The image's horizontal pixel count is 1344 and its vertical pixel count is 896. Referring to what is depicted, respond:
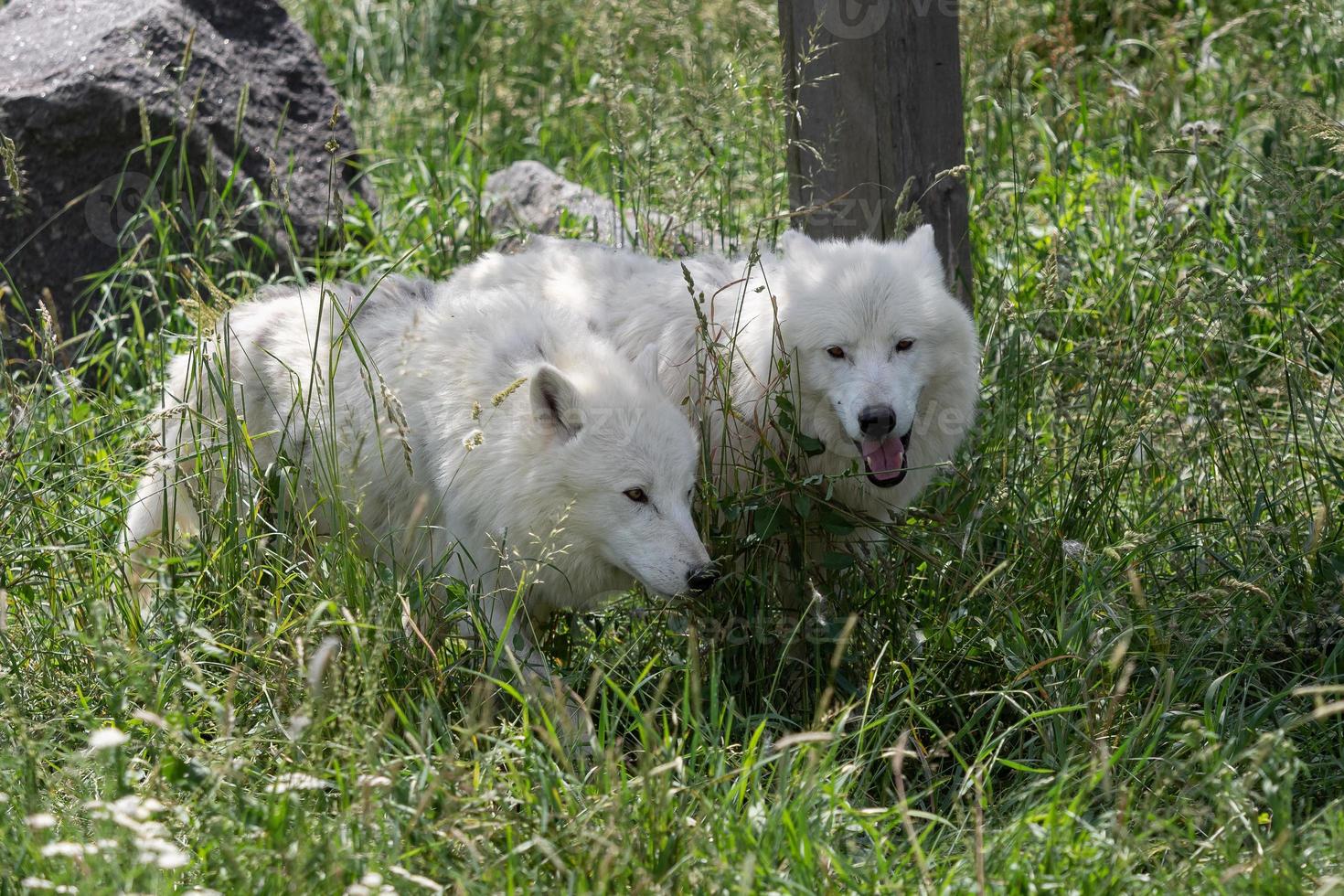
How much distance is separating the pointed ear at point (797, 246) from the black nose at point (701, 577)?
1096 mm

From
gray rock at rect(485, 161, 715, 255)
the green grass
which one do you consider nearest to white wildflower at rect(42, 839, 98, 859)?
the green grass

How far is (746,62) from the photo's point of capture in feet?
13.8

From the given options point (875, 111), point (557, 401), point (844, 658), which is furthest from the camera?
point (875, 111)

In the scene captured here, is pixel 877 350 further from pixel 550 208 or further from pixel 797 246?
pixel 550 208

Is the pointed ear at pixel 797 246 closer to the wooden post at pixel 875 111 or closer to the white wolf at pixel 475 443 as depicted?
the wooden post at pixel 875 111

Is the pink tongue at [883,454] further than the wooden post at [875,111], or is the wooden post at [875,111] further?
the wooden post at [875,111]

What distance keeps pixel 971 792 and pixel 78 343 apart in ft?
13.7

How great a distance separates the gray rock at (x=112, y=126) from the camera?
5.52m

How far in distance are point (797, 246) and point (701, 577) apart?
118cm

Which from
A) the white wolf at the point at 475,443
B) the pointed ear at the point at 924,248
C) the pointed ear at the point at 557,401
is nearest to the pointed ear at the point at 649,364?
the white wolf at the point at 475,443

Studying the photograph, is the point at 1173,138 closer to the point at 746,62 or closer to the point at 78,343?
the point at 746,62

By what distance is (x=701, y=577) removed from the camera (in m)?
3.22

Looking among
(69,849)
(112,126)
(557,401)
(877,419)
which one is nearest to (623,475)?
(557,401)

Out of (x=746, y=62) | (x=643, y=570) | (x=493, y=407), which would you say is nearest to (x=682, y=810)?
(x=643, y=570)
